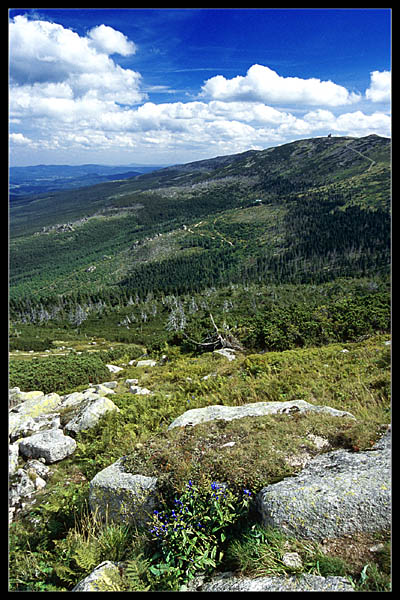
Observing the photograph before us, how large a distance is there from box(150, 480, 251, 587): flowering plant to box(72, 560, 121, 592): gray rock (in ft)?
1.43

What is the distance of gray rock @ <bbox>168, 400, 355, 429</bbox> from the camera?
596 centimetres

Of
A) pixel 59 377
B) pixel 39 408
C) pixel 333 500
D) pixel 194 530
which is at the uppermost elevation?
pixel 333 500

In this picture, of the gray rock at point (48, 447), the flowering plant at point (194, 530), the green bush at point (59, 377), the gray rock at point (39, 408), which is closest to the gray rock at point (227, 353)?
the green bush at point (59, 377)

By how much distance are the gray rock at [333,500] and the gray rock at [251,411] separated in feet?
6.39

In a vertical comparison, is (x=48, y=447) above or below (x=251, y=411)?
below

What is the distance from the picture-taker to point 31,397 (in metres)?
15.2

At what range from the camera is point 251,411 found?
20.9ft

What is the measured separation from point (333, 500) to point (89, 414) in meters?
7.46

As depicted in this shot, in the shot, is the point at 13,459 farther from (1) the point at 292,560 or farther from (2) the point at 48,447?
(1) the point at 292,560

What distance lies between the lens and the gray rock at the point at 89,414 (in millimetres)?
8867

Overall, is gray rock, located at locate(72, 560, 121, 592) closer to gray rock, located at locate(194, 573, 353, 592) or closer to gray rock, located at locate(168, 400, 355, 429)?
gray rock, located at locate(194, 573, 353, 592)

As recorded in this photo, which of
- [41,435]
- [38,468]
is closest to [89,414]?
[41,435]

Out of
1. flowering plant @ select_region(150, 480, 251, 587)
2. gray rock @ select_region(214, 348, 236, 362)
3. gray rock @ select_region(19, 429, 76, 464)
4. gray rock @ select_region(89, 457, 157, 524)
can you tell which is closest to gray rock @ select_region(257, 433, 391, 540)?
flowering plant @ select_region(150, 480, 251, 587)
